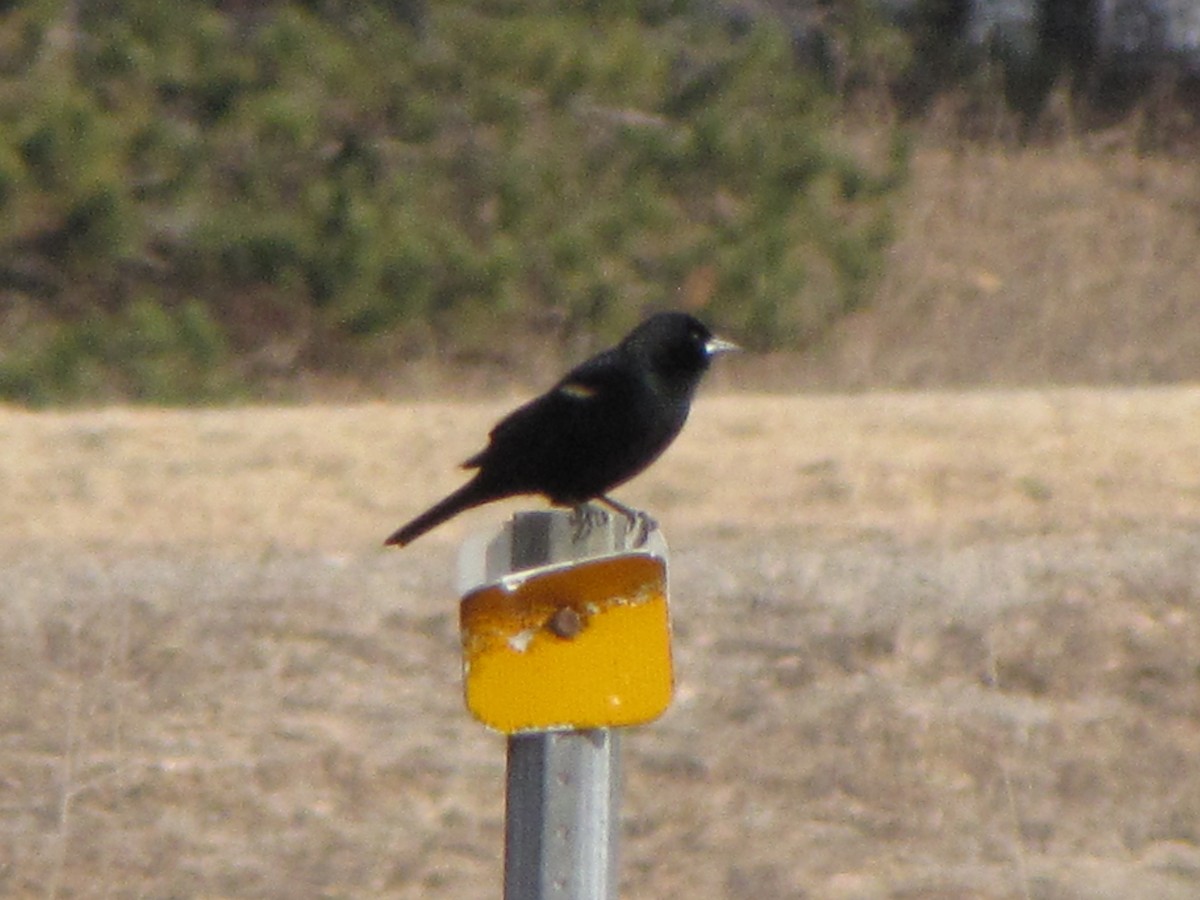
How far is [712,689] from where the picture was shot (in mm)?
6465

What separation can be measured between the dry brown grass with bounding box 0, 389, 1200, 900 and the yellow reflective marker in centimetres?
360

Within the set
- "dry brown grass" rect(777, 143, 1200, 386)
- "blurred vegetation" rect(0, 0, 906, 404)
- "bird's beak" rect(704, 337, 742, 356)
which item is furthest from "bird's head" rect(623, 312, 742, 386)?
"dry brown grass" rect(777, 143, 1200, 386)

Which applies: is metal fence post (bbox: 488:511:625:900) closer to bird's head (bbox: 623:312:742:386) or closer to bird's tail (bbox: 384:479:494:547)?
bird's tail (bbox: 384:479:494:547)

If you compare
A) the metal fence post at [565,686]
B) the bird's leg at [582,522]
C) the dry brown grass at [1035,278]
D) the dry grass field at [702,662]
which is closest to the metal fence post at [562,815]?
the metal fence post at [565,686]

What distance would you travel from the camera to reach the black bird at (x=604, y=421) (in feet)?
14.5

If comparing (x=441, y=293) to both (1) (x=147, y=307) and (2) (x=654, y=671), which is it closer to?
(1) (x=147, y=307)

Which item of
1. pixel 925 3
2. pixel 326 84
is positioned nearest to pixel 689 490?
pixel 326 84

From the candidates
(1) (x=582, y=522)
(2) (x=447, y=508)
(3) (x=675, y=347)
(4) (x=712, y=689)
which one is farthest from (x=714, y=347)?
(1) (x=582, y=522)

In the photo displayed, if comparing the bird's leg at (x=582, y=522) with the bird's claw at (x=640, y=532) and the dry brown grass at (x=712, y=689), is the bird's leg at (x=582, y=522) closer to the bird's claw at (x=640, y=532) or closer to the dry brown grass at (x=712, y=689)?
the bird's claw at (x=640, y=532)

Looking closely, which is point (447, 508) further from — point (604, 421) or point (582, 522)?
point (582, 522)

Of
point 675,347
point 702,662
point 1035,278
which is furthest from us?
point 1035,278

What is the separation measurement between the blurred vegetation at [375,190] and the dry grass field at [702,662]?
9.85ft

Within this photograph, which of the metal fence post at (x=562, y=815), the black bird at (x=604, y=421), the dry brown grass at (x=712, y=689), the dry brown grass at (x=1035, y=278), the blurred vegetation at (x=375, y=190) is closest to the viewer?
the metal fence post at (x=562, y=815)

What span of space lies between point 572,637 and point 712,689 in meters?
4.38
